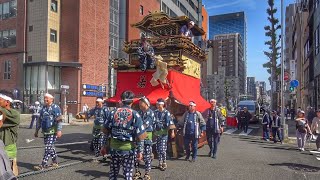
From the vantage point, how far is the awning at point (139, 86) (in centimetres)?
1187

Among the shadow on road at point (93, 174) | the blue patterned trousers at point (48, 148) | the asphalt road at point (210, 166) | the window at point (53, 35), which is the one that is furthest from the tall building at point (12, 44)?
the shadow on road at point (93, 174)

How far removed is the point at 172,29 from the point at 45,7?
78.1 feet

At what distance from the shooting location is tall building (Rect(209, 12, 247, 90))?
617ft

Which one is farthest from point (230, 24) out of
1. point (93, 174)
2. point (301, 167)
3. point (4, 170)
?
point (4, 170)

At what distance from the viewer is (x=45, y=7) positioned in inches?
1324

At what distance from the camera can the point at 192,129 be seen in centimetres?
1037

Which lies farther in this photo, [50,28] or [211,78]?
[211,78]

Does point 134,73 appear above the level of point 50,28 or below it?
below

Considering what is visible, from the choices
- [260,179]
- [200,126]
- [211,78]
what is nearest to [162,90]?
[200,126]

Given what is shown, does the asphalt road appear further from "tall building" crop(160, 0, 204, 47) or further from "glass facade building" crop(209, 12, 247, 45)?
"glass facade building" crop(209, 12, 247, 45)

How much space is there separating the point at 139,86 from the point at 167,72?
5.13 feet

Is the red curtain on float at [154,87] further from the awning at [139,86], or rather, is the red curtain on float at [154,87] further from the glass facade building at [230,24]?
the glass facade building at [230,24]

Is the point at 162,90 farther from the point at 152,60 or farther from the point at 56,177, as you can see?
the point at 56,177

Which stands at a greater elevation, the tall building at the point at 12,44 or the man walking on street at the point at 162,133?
the tall building at the point at 12,44
